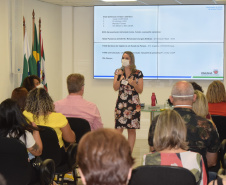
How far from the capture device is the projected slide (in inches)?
321

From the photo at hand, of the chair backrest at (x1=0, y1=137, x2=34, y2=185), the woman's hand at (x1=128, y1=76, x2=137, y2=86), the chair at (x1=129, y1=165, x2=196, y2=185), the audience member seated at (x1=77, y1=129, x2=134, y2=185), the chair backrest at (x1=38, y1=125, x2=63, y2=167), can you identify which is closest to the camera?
the audience member seated at (x1=77, y1=129, x2=134, y2=185)

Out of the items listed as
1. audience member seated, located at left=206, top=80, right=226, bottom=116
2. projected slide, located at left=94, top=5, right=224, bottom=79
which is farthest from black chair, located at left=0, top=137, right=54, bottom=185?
projected slide, located at left=94, top=5, right=224, bottom=79

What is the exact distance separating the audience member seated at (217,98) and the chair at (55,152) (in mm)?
1794

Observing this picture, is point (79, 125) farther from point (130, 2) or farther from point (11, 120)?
point (130, 2)

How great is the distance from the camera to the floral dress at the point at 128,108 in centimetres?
612

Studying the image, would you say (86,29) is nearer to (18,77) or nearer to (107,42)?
(107,42)

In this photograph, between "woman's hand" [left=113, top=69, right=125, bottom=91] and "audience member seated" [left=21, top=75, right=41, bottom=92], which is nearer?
"audience member seated" [left=21, top=75, right=41, bottom=92]

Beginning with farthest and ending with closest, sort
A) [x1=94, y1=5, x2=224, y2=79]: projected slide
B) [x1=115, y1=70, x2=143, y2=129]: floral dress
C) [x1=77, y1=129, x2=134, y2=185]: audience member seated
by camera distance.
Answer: [x1=94, y1=5, x2=224, y2=79]: projected slide, [x1=115, y1=70, x2=143, y2=129]: floral dress, [x1=77, y1=129, x2=134, y2=185]: audience member seated

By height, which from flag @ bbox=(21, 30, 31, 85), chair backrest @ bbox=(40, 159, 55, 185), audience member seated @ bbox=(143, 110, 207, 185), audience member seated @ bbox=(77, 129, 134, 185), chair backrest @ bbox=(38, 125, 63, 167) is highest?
flag @ bbox=(21, 30, 31, 85)

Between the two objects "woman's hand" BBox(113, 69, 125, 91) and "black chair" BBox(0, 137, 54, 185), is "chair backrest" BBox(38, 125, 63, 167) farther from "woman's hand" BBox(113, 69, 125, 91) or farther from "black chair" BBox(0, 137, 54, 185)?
"woman's hand" BBox(113, 69, 125, 91)

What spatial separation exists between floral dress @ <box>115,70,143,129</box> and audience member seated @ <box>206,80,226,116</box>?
55.7 inches

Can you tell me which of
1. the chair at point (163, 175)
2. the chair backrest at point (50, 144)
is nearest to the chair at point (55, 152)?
the chair backrest at point (50, 144)

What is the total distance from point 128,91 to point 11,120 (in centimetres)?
310

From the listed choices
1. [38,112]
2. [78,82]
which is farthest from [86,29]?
[38,112]
